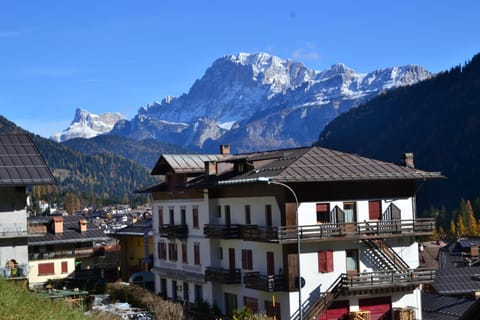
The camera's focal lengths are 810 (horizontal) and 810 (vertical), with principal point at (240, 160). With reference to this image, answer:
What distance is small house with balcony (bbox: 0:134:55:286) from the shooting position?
48250mm

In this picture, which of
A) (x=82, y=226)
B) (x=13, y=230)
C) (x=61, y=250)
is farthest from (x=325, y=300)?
(x=82, y=226)

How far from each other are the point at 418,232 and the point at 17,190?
2654 centimetres

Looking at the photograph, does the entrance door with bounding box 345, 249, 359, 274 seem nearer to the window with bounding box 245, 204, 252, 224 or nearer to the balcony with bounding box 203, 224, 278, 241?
the balcony with bounding box 203, 224, 278, 241

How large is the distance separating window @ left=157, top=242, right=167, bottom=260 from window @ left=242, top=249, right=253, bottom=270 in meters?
17.1

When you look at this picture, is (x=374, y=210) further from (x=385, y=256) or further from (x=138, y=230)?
(x=138, y=230)

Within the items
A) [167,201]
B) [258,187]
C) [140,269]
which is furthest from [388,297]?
[140,269]

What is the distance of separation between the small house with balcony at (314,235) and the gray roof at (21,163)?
1280 cm

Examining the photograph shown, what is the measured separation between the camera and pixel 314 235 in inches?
2018

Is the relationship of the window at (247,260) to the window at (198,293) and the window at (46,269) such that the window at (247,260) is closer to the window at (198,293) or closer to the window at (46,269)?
the window at (198,293)

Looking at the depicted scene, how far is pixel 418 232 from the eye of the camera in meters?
55.2

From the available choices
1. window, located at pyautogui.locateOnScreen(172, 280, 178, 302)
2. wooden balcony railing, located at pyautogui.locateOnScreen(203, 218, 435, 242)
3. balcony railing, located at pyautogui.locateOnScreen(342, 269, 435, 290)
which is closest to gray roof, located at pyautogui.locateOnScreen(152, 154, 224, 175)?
window, located at pyautogui.locateOnScreen(172, 280, 178, 302)

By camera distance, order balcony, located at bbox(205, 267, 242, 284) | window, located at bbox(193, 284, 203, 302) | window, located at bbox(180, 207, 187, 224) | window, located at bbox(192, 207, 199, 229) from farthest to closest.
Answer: window, located at bbox(180, 207, 187, 224) → window, located at bbox(192, 207, 199, 229) → window, located at bbox(193, 284, 203, 302) → balcony, located at bbox(205, 267, 242, 284)

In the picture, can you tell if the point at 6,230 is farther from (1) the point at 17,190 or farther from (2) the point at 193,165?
(2) the point at 193,165

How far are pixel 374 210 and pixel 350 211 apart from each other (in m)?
1.88
